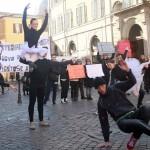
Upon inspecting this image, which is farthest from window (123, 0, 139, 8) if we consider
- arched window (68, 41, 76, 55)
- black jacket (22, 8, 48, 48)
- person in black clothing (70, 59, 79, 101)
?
black jacket (22, 8, 48, 48)

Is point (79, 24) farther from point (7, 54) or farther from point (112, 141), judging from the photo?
point (112, 141)

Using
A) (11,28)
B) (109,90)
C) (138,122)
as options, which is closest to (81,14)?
(11,28)

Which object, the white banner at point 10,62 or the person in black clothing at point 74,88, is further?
the person in black clothing at point 74,88

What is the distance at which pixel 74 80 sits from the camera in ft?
59.0

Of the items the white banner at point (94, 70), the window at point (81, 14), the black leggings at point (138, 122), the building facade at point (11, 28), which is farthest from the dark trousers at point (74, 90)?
the building facade at point (11, 28)

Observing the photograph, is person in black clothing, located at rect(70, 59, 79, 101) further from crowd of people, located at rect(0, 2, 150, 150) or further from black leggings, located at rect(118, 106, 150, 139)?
black leggings, located at rect(118, 106, 150, 139)

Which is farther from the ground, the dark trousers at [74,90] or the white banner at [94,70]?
the white banner at [94,70]

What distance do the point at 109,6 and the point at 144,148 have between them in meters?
31.4

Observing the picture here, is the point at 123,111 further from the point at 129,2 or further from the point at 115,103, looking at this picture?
the point at 129,2

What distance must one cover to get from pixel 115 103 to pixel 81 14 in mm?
37460

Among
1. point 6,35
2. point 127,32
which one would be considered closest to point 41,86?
point 127,32

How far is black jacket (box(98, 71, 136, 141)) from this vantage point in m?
6.74

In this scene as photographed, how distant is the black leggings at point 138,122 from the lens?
21.2 ft

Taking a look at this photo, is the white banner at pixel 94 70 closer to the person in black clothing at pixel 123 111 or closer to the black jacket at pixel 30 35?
the black jacket at pixel 30 35
